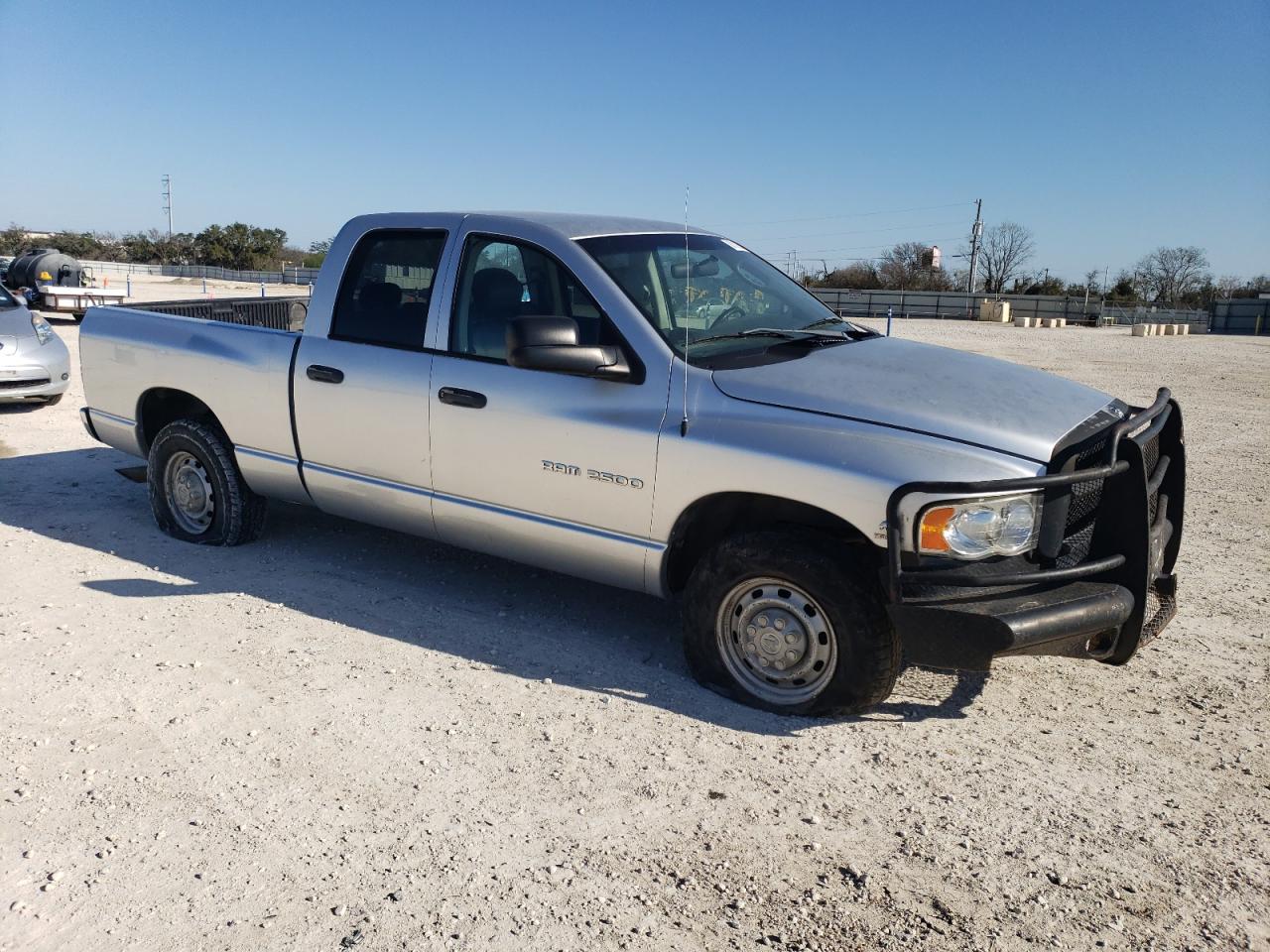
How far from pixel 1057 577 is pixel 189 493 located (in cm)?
485

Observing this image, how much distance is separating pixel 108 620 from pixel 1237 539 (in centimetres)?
674

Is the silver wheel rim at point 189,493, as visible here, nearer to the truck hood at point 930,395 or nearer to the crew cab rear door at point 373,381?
the crew cab rear door at point 373,381

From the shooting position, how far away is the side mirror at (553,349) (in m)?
4.03

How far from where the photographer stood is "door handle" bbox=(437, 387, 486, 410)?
15.0 feet

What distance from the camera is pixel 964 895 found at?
2.92m

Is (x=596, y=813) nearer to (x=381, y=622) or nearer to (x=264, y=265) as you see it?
(x=381, y=622)

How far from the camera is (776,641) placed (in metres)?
3.97

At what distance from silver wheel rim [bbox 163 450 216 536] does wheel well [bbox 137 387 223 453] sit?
0.84 feet

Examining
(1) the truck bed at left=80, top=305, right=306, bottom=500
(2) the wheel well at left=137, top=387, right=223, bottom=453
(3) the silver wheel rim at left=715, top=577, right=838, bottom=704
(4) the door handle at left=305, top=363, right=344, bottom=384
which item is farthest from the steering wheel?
(2) the wheel well at left=137, top=387, right=223, bottom=453

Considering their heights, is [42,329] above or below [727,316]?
below

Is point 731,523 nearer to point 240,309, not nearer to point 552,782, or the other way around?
point 552,782

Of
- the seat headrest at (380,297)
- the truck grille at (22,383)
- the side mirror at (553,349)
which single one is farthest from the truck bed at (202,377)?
the truck grille at (22,383)

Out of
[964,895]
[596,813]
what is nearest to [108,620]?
[596,813]

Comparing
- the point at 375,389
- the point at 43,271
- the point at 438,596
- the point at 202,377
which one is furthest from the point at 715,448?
the point at 43,271
